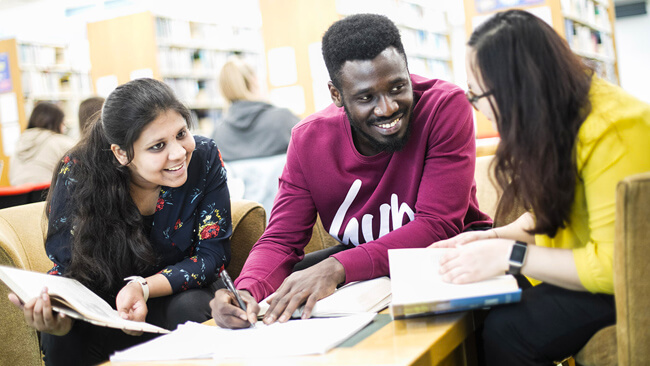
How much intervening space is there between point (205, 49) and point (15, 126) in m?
2.38

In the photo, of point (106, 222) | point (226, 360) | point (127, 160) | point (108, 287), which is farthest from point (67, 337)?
point (226, 360)

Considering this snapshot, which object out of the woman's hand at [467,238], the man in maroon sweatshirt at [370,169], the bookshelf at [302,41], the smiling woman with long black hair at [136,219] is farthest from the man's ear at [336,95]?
the bookshelf at [302,41]

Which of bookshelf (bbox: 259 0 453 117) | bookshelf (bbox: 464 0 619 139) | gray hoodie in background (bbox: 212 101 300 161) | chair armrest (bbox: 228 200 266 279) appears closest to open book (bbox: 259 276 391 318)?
chair armrest (bbox: 228 200 266 279)

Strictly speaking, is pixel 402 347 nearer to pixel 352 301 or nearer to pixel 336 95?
pixel 352 301

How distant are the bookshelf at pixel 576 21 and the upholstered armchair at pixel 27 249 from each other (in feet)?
8.82

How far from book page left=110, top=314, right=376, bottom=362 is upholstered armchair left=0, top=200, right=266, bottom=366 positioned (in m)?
0.86

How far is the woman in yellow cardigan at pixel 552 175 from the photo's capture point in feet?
3.45

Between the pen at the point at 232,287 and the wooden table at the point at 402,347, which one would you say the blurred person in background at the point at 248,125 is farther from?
the wooden table at the point at 402,347

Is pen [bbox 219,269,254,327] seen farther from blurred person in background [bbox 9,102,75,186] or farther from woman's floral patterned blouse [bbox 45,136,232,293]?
blurred person in background [bbox 9,102,75,186]

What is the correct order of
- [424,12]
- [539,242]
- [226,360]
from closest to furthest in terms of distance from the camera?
[226,360] → [539,242] → [424,12]

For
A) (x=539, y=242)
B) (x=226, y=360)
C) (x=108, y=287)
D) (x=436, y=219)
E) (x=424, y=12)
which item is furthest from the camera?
(x=424, y=12)

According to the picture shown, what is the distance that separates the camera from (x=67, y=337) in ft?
5.30

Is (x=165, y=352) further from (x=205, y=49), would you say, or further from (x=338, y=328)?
(x=205, y=49)

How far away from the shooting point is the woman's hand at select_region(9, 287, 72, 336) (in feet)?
4.49
